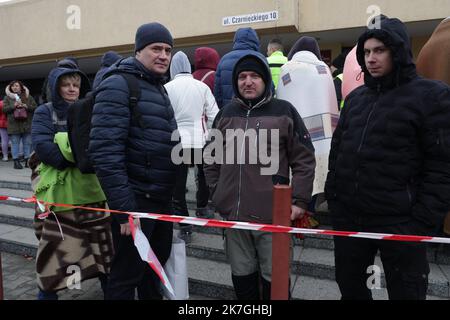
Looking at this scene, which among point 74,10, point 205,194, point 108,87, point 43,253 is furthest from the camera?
point 74,10

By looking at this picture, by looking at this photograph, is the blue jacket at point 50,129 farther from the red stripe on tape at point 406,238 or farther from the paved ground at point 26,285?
the red stripe on tape at point 406,238

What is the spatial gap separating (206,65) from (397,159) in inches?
118

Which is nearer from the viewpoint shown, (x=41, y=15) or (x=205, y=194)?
(x=205, y=194)

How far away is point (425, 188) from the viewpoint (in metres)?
1.76

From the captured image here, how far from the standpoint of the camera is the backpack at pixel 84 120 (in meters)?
2.09

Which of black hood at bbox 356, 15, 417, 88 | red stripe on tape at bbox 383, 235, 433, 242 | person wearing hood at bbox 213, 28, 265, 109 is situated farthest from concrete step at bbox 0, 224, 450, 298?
black hood at bbox 356, 15, 417, 88

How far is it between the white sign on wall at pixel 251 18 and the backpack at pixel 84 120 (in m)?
6.56

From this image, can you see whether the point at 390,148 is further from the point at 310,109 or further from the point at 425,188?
the point at 310,109

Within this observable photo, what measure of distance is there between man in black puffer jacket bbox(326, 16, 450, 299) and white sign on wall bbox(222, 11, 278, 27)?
6443 millimetres

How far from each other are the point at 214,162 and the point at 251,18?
21.9 ft

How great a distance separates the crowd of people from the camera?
1.80 meters

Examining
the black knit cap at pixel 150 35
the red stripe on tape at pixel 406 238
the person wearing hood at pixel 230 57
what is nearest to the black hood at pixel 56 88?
the black knit cap at pixel 150 35
